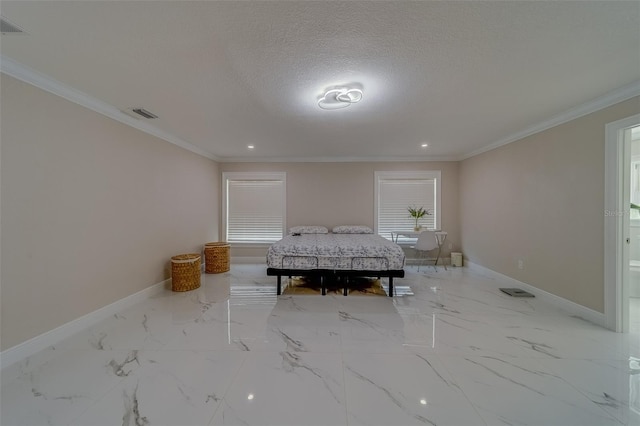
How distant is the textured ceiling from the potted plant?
2.33 m

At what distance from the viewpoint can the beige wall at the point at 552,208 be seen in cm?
255

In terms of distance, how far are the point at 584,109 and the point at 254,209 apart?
5335 millimetres

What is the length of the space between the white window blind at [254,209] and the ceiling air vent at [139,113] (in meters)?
2.38

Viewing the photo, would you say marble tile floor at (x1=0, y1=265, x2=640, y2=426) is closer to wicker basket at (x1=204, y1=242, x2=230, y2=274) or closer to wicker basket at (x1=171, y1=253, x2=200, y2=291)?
wicker basket at (x1=171, y1=253, x2=200, y2=291)

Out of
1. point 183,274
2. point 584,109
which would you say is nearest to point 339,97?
point 584,109

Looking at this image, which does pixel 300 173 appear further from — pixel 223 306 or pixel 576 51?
pixel 576 51

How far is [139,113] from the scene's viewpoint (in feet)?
9.32

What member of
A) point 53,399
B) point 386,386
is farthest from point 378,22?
point 53,399

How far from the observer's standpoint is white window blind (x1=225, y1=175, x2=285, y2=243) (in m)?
5.30

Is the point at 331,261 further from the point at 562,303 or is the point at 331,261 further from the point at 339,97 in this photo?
the point at 562,303

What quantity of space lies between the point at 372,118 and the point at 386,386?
2.80 metres

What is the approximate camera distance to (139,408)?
4.77 ft

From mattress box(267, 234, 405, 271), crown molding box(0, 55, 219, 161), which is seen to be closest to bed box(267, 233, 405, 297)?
mattress box(267, 234, 405, 271)

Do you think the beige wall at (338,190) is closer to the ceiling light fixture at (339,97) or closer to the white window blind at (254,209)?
the white window blind at (254,209)
